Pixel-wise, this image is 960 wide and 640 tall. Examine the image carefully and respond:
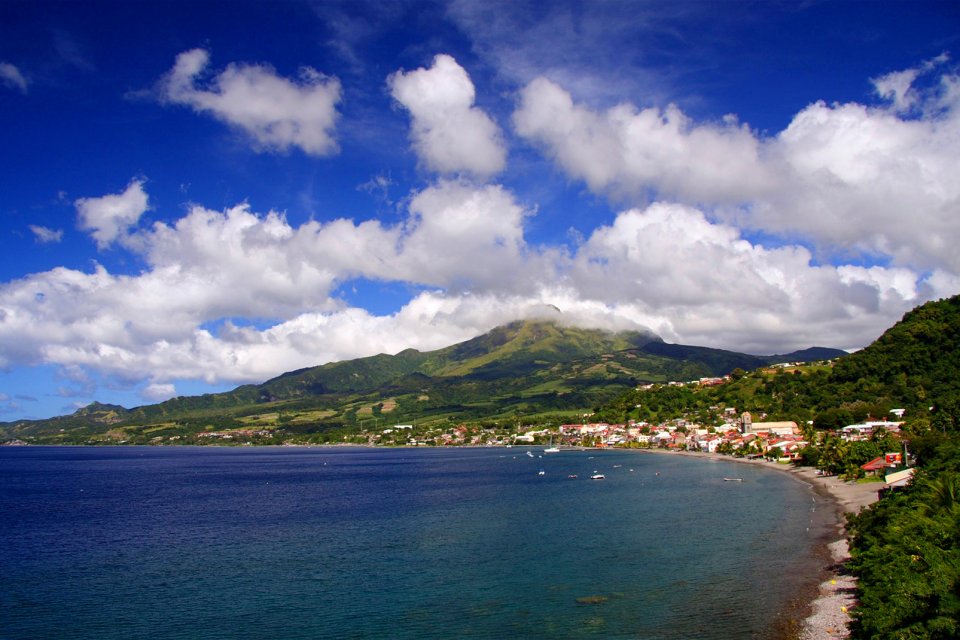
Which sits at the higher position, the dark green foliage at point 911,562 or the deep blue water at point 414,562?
the dark green foliage at point 911,562

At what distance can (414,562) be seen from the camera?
1734 inches

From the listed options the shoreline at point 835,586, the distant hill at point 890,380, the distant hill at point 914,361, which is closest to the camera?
the shoreline at point 835,586

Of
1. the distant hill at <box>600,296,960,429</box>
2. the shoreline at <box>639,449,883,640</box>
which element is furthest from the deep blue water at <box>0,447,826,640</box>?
the distant hill at <box>600,296,960,429</box>

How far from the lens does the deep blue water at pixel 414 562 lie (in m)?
31.2

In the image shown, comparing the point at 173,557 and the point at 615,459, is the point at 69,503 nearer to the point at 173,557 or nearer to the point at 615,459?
the point at 173,557

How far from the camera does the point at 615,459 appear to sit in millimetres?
147125

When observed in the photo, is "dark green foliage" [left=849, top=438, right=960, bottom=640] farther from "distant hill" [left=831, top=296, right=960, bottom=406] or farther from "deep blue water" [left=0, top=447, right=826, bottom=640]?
"distant hill" [left=831, top=296, right=960, bottom=406]

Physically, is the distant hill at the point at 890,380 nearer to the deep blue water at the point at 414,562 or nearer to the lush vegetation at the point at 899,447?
the lush vegetation at the point at 899,447

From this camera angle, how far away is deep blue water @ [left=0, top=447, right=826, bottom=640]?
3116 centimetres

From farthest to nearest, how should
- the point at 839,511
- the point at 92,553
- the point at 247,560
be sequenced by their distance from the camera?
the point at 839,511 → the point at 92,553 → the point at 247,560

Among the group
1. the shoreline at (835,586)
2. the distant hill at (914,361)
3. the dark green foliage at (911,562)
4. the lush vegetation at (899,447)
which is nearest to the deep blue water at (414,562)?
the shoreline at (835,586)

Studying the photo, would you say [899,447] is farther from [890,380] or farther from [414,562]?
[890,380]

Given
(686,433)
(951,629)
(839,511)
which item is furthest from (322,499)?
(686,433)

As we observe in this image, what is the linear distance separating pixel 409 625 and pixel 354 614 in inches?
142
